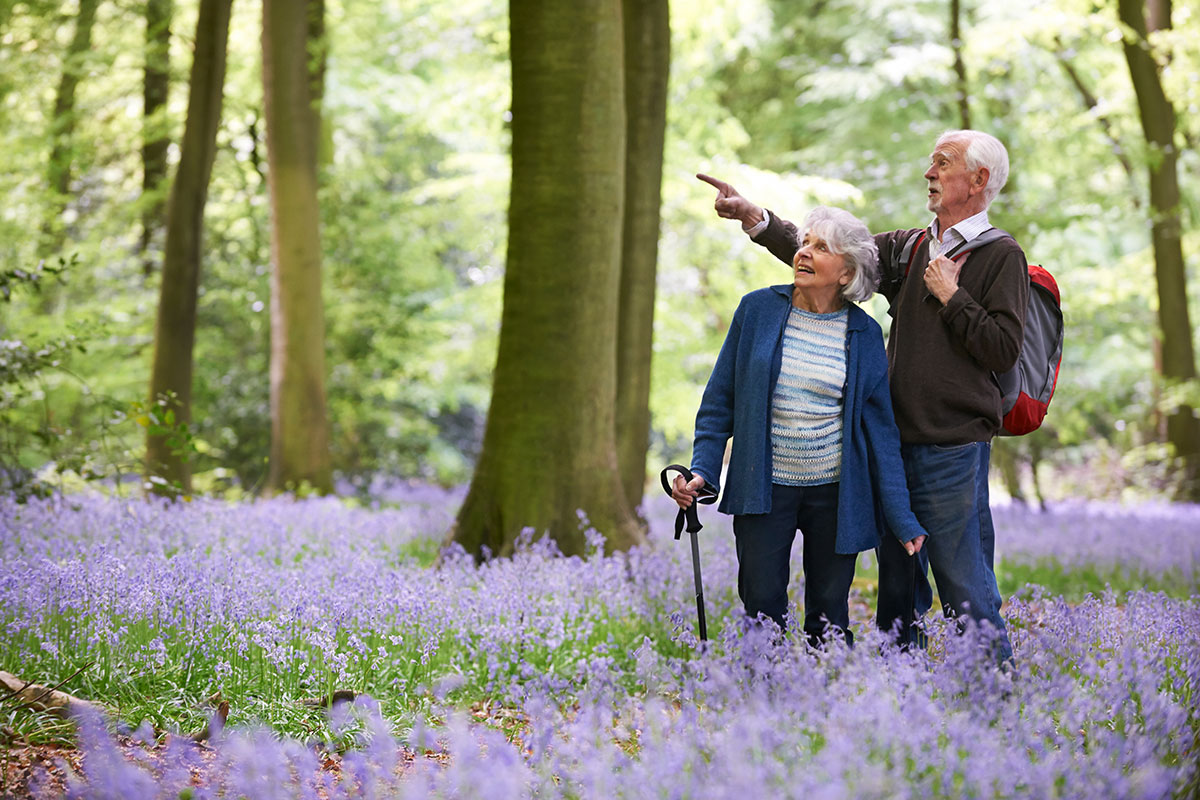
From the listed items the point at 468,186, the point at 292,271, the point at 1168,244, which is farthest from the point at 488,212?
the point at 1168,244

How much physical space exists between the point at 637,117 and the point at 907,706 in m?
6.46

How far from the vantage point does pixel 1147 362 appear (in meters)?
24.0

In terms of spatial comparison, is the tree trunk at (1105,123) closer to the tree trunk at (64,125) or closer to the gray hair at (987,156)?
the gray hair at (987,156)

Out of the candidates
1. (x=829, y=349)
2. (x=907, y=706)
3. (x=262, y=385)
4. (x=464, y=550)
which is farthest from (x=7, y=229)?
(x=907, y=706)

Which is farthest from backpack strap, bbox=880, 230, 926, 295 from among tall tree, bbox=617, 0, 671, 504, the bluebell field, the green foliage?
the green foliage

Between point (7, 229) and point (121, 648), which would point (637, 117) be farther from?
point (7, 229)

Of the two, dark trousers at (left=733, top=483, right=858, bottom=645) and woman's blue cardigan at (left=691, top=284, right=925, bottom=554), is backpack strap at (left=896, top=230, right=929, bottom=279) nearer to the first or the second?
woman's blue cardigan at (left=691, top=284, right=925, bottom=554)

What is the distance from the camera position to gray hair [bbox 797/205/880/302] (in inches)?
156

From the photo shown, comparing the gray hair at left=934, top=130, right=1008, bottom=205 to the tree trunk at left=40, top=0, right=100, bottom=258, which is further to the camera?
the tree trunk at left=40, top=0, right=100, bottom=258

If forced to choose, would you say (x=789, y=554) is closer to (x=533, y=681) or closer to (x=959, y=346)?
(x=959, y=346)

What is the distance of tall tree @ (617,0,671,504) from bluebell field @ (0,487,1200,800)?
6.71 feet

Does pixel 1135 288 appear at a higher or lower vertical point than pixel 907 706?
higher

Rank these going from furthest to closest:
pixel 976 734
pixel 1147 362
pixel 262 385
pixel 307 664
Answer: pixel 1147 362
pixel 262 385
pixel 307 664
pixel 976 734

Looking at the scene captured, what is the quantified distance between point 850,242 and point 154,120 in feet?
36.5
